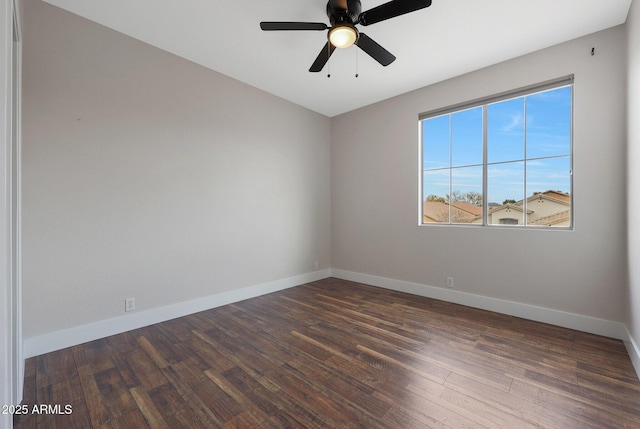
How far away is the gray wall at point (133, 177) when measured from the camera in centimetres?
235

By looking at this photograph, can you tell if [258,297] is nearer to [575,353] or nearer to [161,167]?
[161,167]

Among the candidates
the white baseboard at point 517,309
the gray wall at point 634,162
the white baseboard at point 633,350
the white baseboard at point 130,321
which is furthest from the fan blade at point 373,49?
the white baseboard at point 130,321

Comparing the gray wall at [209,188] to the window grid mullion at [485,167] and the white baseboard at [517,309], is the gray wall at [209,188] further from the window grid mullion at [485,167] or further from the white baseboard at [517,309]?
the window grid mullion at [485,167]

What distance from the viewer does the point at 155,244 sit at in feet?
9.71

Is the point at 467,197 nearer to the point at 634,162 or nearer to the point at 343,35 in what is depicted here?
the point at 634,162

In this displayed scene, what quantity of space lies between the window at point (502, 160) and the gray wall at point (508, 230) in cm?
15

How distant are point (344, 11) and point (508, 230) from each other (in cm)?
285

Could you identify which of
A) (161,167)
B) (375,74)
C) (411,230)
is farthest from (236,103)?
(411,230)

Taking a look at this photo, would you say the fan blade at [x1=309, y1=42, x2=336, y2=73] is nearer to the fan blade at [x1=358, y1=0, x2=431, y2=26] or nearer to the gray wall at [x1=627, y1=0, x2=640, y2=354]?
the fan blade at [x1=358, y1=0, x2=431, y2=26]

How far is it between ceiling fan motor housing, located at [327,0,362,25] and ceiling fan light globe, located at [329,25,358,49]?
76 millimetres

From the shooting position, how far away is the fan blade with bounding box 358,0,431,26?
1862 mm

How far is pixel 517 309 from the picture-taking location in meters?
3.06

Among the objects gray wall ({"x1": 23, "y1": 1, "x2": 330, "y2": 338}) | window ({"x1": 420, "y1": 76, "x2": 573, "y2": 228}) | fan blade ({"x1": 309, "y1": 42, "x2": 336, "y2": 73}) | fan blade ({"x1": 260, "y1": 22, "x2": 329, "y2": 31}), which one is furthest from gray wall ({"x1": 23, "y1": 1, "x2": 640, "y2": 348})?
fan blade ({"x1": 260, "y1": 22, "x2": 329, "y2": 31})

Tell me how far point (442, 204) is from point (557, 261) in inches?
54.9
